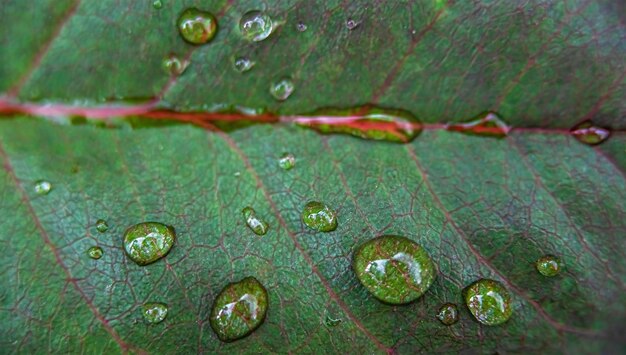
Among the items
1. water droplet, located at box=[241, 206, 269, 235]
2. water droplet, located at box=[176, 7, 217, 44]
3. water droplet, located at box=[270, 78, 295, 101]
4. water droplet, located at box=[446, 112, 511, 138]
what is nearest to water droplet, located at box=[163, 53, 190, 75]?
water droplet, located at box=[176, 7, 217, 44]

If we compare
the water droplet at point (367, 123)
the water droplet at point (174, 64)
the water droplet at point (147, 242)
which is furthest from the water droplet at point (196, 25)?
the water droplet at point (147, 242)

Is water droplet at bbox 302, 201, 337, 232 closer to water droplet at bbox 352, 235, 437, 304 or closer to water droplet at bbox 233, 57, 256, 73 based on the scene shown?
water droplet at bbox 352, 235, 437, 304

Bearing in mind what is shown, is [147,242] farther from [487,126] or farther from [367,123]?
[487,126]

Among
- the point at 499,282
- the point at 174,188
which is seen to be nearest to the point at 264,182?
the point at 174,188

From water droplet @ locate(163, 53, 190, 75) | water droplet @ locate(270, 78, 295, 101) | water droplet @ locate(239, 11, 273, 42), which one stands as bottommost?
water droplet @ locate(270, 78, 295, 101)

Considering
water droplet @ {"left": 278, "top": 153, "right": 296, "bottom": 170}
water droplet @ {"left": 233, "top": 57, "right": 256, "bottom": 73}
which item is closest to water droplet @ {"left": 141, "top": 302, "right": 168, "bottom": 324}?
water droplet @ {"left": 278, "top": 153, "right": 296, "bottom": 170}

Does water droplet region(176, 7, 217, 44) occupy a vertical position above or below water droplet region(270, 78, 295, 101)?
above

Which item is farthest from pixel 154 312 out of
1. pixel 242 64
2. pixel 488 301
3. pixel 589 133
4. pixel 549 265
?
pixel 589 133
